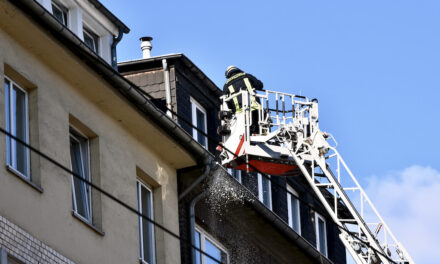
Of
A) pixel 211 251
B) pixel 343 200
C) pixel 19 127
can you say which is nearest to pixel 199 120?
pixel 211 251

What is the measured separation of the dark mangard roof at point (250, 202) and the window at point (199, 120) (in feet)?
4.65

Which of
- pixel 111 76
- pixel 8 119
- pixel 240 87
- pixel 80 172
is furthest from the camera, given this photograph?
pixel 240 87

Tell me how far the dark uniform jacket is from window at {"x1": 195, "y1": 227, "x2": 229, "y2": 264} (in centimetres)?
Result: 342

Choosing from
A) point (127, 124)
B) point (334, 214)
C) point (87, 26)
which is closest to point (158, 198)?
point (127, 124)

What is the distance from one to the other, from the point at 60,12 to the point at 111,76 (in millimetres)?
1744

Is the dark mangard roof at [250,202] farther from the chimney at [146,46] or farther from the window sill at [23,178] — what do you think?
the window sill at [23,178]

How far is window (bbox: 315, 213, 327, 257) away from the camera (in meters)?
33.8

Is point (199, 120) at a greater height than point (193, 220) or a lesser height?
greater

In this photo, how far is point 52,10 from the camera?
920 inches

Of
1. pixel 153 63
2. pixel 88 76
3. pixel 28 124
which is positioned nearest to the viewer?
pixel 28 124

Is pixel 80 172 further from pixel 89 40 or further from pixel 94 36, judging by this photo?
pixel 94 36

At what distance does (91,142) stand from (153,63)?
16.3 feet

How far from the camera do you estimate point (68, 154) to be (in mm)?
21422

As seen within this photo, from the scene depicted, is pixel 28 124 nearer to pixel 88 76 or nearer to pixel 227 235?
pixel 88 76
